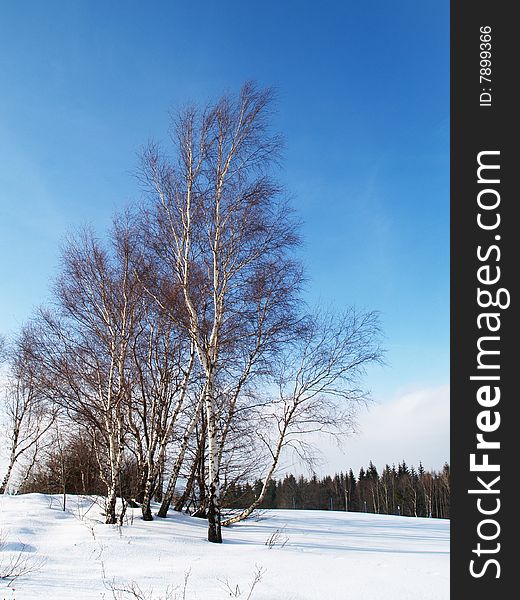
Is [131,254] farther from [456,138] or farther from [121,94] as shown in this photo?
[456,138]

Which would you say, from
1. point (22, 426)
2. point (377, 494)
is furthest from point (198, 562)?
point (377, 494)

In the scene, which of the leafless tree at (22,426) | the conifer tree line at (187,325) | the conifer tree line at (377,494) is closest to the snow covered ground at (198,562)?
the conifer tree line at (187,325)

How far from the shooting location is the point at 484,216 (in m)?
3.96

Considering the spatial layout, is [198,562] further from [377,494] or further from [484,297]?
[377,494]

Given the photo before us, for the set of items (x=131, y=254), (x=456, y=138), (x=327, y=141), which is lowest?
(x=456, y=138)

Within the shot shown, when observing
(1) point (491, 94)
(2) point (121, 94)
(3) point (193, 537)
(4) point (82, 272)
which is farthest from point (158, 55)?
(3) point (193, 537)

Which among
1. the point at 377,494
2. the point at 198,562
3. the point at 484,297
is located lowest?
the point at 377,494

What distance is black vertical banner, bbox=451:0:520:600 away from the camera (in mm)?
3662

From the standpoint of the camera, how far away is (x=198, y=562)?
6.46 metres

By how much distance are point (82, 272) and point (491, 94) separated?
8.99 m

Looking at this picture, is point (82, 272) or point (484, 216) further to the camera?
point (82, 272)

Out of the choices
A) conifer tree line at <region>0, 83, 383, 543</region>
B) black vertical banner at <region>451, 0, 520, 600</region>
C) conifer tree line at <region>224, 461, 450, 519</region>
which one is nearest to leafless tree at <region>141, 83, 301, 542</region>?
conifer tree line at <region>0, 83, 383, 543</region>

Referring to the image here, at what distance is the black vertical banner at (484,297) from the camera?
12.0ft

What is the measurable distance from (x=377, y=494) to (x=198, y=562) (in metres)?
49.0
